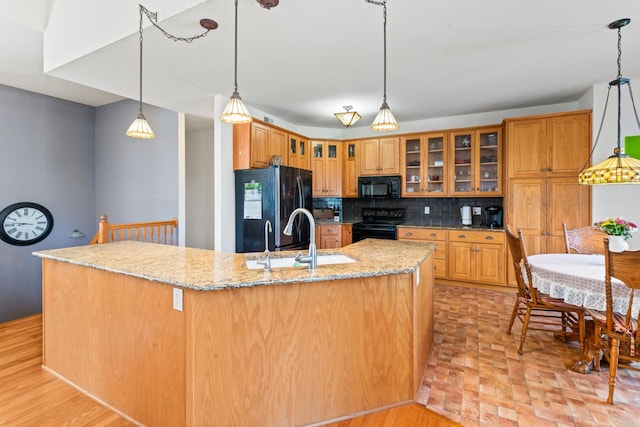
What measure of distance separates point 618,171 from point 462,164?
2.57 metres

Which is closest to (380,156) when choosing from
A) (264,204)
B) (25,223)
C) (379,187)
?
(379,187)

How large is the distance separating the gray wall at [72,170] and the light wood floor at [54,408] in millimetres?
2417

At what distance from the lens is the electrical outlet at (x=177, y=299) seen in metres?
1.59

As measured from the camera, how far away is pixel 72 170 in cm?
498

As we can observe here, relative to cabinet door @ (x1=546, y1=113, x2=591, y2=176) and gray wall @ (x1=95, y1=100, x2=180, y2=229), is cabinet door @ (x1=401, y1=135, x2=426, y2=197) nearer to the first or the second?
cabinet door @ (x1=546, y1=113, x2=591, y2=176)

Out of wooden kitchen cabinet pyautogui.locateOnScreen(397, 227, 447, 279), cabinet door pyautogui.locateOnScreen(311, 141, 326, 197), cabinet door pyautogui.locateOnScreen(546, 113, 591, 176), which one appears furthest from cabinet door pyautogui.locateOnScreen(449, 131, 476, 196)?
cabinet door pyautogui.locateOnScreen(311, 141, 326, 197)

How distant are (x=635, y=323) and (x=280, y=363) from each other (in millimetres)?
2190

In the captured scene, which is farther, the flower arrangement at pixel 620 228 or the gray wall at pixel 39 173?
the gray wall at pixel 39 173

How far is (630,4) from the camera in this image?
2184 mm

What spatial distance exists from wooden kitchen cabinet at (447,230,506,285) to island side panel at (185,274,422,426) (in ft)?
9.92

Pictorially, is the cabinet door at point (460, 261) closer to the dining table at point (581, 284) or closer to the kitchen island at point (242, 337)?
the dining table at point (581, 284)

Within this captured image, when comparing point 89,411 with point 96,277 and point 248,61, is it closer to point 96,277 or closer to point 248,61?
point 96,277

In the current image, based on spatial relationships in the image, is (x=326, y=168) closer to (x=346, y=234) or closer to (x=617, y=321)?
(x=346, y=234)

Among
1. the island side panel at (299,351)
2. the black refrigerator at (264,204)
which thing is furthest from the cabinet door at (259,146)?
the island side panel at (299,351)
